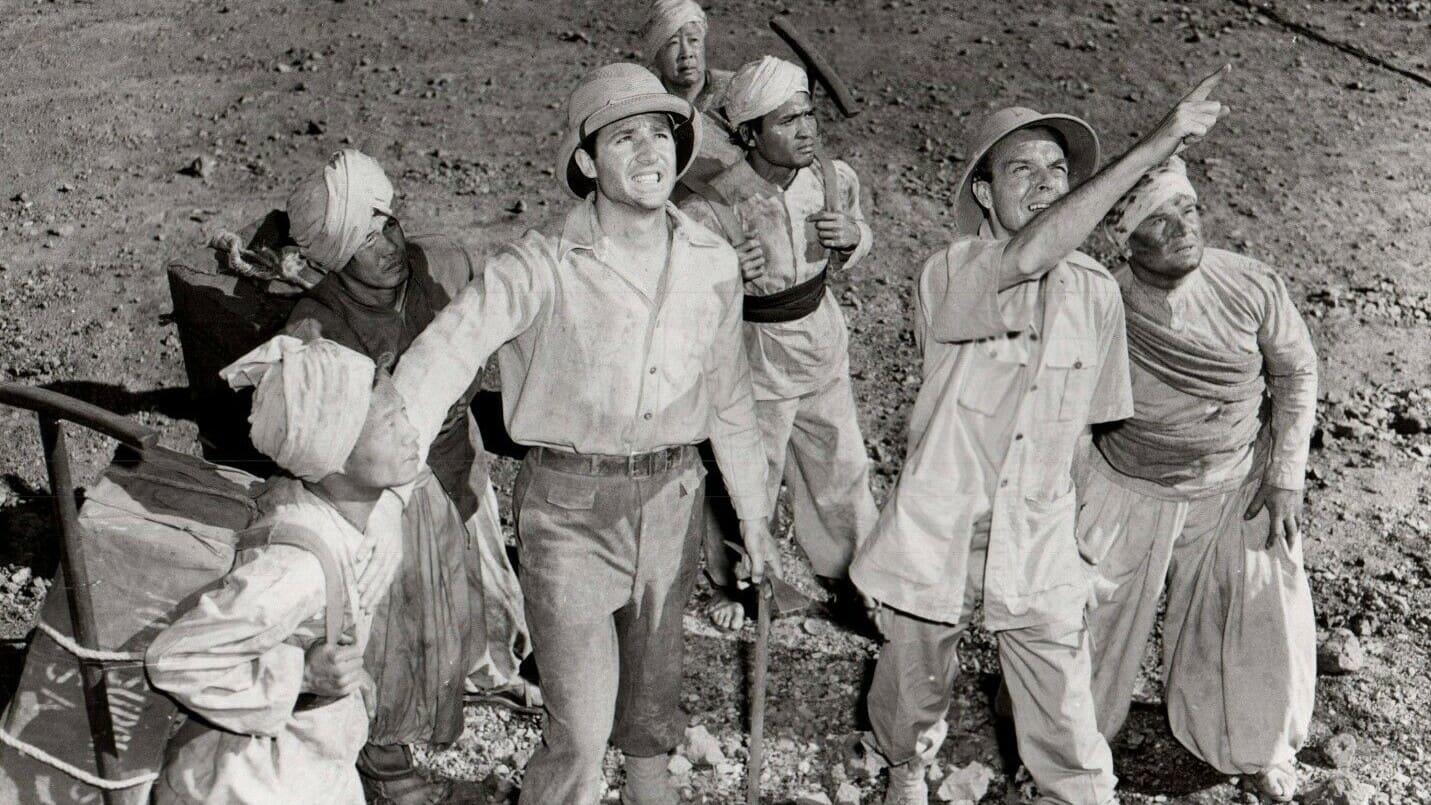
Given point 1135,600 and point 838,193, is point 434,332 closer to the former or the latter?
point 838,193

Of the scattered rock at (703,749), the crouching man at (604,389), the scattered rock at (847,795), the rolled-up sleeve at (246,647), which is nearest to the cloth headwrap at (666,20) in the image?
the crouching man at (604,389)

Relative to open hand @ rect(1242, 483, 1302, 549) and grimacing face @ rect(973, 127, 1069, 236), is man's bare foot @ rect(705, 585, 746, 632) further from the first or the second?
grimacing face @ rect(973, 127, 1069, 236)

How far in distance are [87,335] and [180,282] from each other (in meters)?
1.89

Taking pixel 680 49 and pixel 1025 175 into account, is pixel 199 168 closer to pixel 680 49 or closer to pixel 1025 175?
pixel 680 49

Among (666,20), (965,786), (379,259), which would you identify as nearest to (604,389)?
(379,259)

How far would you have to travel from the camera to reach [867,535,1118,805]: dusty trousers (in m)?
4.56

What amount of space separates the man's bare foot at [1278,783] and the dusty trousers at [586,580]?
2152mm

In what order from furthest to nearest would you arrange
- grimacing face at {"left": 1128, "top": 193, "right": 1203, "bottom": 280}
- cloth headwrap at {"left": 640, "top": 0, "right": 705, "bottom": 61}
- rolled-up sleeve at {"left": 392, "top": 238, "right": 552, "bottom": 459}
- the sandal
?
cloth headwrap at {"left": 640, "top": 0, "right": 705, "bottom": 61} < the sandal < grimacing face at {"left": 1128, "top": 193, "right": 1203, "bottom": 280} < rolled-up sleeve at {"left": 392, "top": 238, "right": 552, "bottom": 459}

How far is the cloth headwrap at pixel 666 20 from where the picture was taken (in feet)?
21.5

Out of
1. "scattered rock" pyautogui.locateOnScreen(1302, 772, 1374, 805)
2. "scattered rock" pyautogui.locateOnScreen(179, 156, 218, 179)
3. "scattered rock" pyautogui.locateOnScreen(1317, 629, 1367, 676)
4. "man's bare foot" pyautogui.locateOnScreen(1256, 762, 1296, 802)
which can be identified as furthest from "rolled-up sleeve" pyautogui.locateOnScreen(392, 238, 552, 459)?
"scattered rock" pyautogui.locateOnScreen(179, 156, 218, 179)

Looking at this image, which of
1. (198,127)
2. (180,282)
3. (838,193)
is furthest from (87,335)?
(838,193)

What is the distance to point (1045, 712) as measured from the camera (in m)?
4.61

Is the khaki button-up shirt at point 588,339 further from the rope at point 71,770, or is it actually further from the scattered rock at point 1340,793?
the scattered rock at point 1340,793

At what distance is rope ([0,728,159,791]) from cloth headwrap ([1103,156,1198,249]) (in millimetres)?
3134
